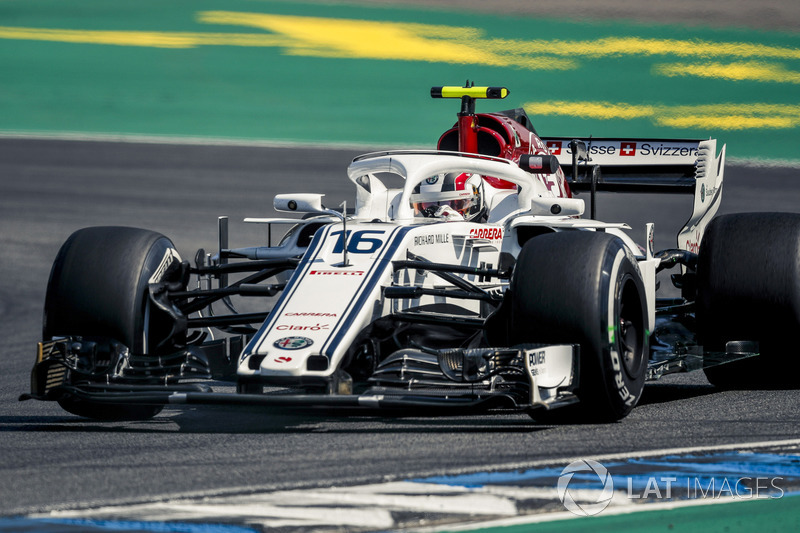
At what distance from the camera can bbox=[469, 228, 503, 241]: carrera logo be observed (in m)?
8.06

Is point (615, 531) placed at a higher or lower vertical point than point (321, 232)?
lower

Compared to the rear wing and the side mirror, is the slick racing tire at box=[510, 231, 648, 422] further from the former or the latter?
the rear wing

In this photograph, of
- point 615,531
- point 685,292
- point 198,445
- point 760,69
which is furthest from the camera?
point 760,69

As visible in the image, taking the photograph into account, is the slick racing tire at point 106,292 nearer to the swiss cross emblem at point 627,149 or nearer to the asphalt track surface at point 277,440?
the asphalt track surface at point 277,440

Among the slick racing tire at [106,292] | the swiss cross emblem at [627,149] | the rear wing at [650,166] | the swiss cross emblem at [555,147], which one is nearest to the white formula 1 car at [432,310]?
the slick racing tire at [106,292]

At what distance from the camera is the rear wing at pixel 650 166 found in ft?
34.4

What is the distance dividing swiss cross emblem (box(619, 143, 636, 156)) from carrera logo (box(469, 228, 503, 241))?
3493 millimetres

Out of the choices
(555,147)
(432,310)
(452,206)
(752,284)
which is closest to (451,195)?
(452,206)

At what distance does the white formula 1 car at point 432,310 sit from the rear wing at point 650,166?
1228 millimetres

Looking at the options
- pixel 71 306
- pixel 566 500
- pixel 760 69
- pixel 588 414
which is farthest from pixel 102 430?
pixel 760 69

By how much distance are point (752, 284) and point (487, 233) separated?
169 cm

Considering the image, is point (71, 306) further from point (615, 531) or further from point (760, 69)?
point (760, 69)

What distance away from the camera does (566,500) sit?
5027 mm

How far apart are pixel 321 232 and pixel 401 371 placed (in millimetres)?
1183
